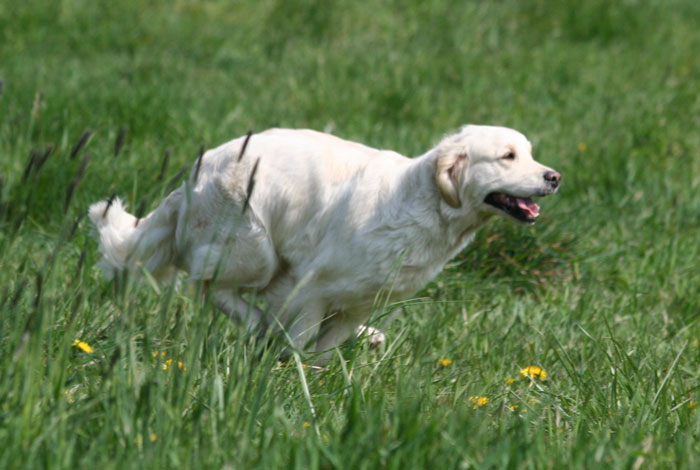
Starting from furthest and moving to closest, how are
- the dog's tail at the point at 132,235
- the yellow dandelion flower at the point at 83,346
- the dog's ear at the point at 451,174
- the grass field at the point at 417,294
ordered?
1. the dog's tail at the point at 132,235
2. the dog's ear at the point at 451,174
3. the yellow dandelion flower at the point at 83,346
4. the grass field at the point at 417,294

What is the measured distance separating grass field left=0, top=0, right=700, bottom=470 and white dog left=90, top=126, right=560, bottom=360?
0.26m

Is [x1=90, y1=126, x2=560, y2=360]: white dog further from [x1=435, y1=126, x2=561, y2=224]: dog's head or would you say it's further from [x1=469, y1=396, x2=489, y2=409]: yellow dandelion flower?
[x1=469, y1=396, x2=489, y2=409]: yellow dandelion flower

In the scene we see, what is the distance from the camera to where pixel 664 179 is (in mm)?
6035

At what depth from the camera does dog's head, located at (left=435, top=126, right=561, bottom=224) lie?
3.46m

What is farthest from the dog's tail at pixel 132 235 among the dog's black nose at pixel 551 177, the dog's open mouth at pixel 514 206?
the dog's black nose at pixel 551 177

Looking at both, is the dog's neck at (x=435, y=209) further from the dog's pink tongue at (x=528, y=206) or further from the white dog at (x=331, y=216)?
the dog's pink tongue at (x=528, y=206)

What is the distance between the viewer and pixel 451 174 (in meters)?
3.50

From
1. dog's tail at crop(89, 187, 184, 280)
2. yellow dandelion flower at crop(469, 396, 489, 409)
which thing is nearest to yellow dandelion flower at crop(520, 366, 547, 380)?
yellow dandelion flower at crop(469, 396, 489, 409)

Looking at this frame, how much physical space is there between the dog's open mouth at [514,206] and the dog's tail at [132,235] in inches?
51.4

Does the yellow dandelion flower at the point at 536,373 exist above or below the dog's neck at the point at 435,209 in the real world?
below

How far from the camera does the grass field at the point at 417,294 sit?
2332 millimetres

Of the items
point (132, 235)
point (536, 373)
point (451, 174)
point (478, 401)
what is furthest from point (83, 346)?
point (536, 373)

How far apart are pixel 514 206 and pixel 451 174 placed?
27 cm

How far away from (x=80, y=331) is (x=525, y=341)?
6.04 ft
